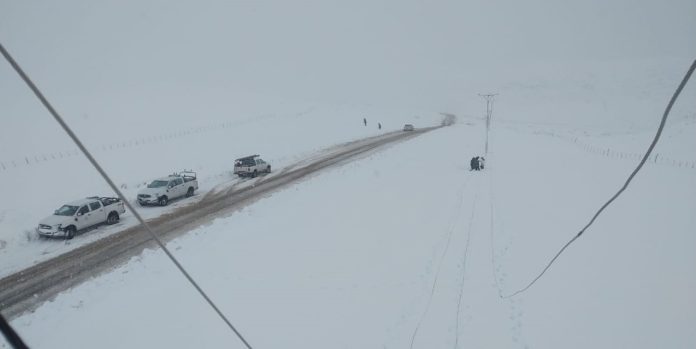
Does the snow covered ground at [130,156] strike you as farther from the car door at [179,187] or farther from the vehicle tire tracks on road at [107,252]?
the vehicle tire tracks on road at [107,252]

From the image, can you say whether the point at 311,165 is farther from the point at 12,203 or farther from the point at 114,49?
the point at 114,49

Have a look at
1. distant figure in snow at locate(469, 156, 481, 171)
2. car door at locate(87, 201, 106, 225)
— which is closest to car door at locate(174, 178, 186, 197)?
car door at locate(87, 201, 106, 225)

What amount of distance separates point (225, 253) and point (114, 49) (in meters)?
227

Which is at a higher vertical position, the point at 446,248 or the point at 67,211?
the point at 67,211

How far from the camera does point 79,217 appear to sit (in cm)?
1634

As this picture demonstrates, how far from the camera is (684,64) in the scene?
113875 millimetres

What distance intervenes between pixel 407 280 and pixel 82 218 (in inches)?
581

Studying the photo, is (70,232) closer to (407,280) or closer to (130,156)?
(407,280)

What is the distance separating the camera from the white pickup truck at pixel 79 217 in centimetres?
1551

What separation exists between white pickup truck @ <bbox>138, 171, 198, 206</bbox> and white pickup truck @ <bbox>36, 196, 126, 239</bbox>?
178 centimetres

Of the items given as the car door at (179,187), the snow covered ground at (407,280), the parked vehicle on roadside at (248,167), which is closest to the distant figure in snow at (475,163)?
the snow covered ground at (407,280)

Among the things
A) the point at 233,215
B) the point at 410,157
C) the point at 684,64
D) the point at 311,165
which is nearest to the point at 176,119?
the point at 311,165

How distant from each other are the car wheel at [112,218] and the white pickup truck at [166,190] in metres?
2.36

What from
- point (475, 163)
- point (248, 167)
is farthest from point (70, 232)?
point (475, 163)
